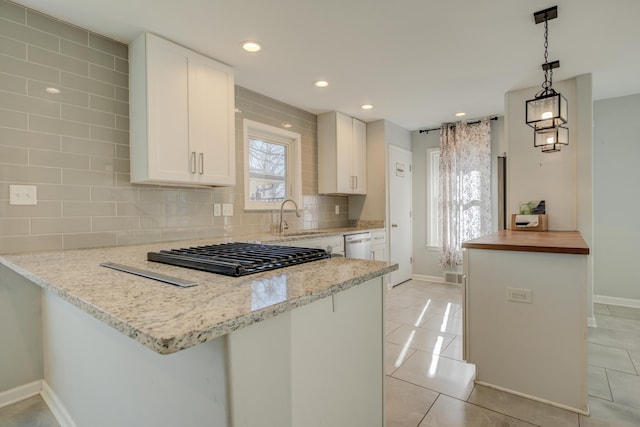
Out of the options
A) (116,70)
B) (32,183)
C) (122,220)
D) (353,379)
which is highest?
(116,70)

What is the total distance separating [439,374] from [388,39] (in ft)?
8.12

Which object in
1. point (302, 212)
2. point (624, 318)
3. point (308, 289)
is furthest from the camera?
point (302, 212)

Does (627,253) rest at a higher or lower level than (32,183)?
lower

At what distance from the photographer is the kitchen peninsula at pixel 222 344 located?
73cm

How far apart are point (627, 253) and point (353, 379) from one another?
4.31 m

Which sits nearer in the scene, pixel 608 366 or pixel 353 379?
pixel 353 379

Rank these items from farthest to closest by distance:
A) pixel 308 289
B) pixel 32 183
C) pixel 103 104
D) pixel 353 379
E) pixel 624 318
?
1. pixel 624 318
2. pixel 103 104
3. pixel 32 183
4. pixel 353 379
5. pixel 308 289

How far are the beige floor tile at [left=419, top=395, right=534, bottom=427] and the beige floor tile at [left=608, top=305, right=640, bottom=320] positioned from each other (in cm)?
266

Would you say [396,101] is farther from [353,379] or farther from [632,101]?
[353,379]

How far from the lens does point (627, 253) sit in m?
3.77

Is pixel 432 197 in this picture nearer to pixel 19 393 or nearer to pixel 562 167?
pixel 562 167

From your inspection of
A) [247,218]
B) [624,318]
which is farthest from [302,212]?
[624,318]

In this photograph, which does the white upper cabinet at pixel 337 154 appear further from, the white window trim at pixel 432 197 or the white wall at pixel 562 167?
the white wall at pixel 562 167

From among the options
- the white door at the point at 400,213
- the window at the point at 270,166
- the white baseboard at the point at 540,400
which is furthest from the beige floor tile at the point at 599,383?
the window at the point at 270,166
